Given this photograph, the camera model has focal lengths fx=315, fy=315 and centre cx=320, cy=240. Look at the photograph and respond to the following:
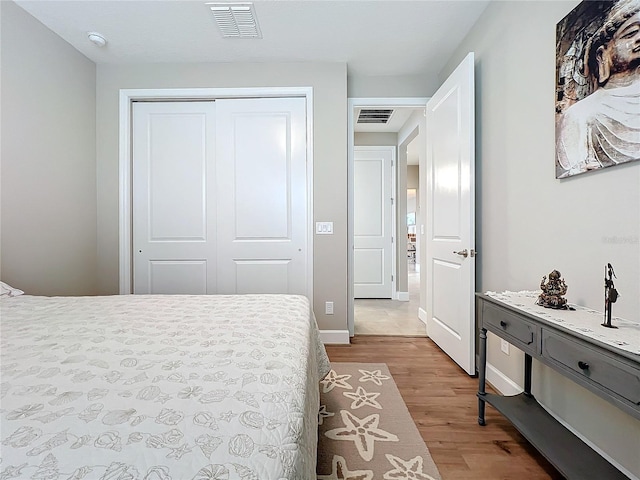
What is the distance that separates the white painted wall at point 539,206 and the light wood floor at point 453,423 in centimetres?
26

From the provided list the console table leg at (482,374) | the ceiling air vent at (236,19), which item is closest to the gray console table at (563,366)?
the console table leg at (482,374)

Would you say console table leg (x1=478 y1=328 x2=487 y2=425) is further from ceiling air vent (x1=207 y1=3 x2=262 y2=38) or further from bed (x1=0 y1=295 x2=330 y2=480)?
ceiling air vent (x1=207 y1=3 x2=262 y2=38)

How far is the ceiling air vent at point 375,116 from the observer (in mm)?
4129

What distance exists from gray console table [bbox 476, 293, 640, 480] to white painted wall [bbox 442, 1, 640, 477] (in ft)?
0.35

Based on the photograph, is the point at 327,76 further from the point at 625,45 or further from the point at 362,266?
the point at 362,266

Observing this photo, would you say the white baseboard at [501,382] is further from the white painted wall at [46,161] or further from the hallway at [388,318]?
the white painted wall at [46,161]

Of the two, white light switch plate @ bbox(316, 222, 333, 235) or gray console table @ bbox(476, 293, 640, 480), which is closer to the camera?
gray console table @ bbox(476, 293, 640, 480)

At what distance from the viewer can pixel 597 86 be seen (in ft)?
4.24

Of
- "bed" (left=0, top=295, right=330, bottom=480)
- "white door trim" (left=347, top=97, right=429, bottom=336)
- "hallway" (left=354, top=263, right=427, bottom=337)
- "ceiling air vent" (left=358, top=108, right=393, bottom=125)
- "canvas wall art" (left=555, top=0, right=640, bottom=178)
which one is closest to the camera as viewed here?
"bed" (left=0, top=295, right=330, bottom=480)

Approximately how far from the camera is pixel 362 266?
5129 millimetres

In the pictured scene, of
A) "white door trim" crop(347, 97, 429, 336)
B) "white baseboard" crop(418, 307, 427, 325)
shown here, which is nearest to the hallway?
"white baseboard" crop(418, 307, 427, 325)

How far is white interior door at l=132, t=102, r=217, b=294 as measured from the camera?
3012mm

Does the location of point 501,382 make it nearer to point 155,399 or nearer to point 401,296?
point 155,399

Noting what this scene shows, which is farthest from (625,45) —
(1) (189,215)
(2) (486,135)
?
(1) (189,215)
